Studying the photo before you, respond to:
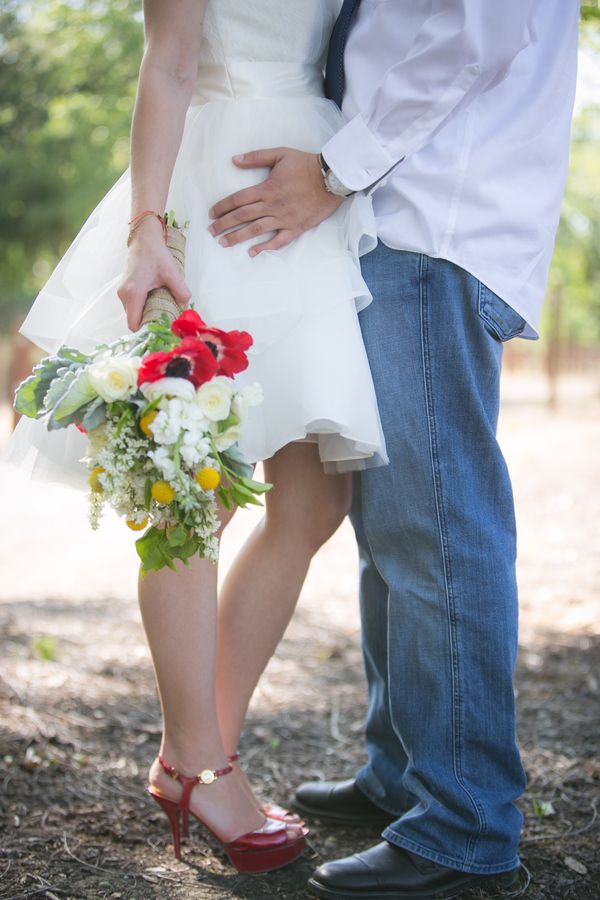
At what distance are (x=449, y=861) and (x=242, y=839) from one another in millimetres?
419

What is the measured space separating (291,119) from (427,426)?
67 centimetres

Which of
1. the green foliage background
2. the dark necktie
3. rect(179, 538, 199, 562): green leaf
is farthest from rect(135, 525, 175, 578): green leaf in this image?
the green foliage background

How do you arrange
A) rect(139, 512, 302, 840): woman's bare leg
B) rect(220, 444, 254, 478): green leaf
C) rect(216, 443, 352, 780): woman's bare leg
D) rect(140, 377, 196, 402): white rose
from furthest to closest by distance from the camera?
1. rect(216, 443, 352, 780): woman's bare leg
2. rect(139, 512, 302, 840): woman's bare leg
3. rect(220, 444, 254, 478): green leaf
4. rect(140, 377, 196, 402): white rose

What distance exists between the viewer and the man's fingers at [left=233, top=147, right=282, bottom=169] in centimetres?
171

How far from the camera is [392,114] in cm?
161

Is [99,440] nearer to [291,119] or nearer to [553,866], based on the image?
[291,119]

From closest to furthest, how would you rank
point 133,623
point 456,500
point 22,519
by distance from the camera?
point 456,500
point 133,623
point 22,519

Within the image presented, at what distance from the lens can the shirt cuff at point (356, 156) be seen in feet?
5.31

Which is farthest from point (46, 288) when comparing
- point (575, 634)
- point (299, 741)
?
point (575, 634)

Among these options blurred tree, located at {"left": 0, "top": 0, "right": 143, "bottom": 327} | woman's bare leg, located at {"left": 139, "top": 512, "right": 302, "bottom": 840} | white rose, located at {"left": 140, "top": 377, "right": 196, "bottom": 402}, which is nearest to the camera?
white rose, located at {"left": 140, "top": 377, "right": 196, "bottom": 402}

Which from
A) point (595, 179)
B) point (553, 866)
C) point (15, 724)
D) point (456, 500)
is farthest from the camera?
point (595, 179)

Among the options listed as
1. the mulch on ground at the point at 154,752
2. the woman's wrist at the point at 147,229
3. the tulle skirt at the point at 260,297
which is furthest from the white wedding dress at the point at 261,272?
the mulch on ground at the point at 154,752

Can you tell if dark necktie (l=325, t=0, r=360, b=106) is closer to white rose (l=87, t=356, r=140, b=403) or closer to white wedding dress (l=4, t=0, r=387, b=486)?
white wedding dress (l=4, t=0, r=387, b=486)

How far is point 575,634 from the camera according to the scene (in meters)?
3.63
